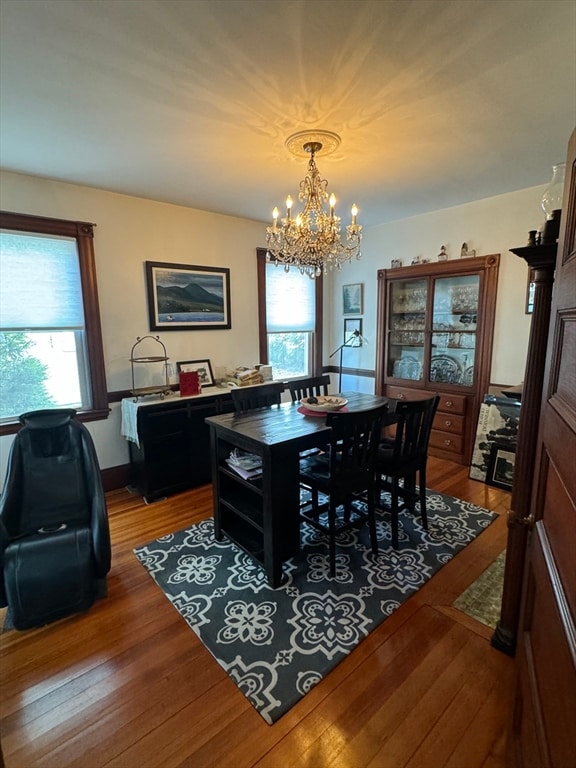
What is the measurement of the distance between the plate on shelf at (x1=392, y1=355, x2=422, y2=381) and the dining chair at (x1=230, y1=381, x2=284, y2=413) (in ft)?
5.95

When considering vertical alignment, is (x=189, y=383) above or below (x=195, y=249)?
below

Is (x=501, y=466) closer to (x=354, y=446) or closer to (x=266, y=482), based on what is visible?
(x=354, y=446)

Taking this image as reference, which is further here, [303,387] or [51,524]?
[303,387]

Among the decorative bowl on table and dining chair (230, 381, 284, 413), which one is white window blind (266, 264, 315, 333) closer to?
dining chair (230, 381, 284, 413)

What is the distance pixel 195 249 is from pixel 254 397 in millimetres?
A: 1807

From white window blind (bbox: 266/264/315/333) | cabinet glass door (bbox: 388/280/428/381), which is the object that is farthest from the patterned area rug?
white window blind (bbox: 266/264/315/333)

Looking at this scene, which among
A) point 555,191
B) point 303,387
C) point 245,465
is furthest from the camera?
point 303,387

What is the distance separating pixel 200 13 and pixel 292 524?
2.40 m

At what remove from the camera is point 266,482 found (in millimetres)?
2100

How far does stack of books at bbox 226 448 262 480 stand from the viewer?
2.30 metres

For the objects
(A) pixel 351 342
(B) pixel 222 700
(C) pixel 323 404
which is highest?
(A) pixel 351 342

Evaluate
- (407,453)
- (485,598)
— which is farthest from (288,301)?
(485,598)

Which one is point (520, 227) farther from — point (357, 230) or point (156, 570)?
point (156, 570)

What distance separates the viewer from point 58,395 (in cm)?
318
